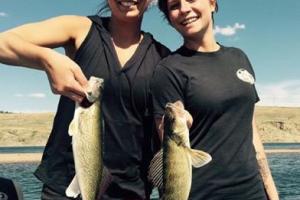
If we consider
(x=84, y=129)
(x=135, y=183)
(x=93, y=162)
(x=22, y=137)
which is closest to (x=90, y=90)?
(x=84, y=129)

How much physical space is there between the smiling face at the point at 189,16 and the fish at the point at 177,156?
1234 mm

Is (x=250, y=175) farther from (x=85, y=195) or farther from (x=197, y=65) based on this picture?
(x=85, y=195)

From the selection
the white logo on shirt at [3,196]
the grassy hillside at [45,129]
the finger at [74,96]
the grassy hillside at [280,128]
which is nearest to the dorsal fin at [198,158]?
the finger at [74,96]

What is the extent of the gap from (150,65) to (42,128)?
14677 cm

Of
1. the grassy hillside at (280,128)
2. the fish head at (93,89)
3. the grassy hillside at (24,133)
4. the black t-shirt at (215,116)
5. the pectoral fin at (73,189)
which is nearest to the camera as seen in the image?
the fish head at (93,89)

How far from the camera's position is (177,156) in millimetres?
4520

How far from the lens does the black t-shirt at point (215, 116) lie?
5074 millimetres

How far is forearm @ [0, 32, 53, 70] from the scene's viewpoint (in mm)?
4506

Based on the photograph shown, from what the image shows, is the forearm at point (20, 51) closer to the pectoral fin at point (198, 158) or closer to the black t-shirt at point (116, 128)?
the black t-shirt at point (116, 128)

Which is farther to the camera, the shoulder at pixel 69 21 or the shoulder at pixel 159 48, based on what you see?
the shoulder at pixel 159 48

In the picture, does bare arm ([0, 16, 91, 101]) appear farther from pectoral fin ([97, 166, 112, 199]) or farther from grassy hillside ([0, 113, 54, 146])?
grassy hillside ([0, 113, 54, 146])

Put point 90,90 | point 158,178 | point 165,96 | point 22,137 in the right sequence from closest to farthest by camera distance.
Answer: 1. point 90,90
2. point 158,178
3. point 165,96
4. point 22,137

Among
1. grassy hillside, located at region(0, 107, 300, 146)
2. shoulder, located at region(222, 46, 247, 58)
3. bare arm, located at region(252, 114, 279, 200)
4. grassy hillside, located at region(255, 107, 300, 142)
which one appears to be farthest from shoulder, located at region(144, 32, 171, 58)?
grassy hillside, located at region(255, 107, 300, 142)

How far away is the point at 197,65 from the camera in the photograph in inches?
210
